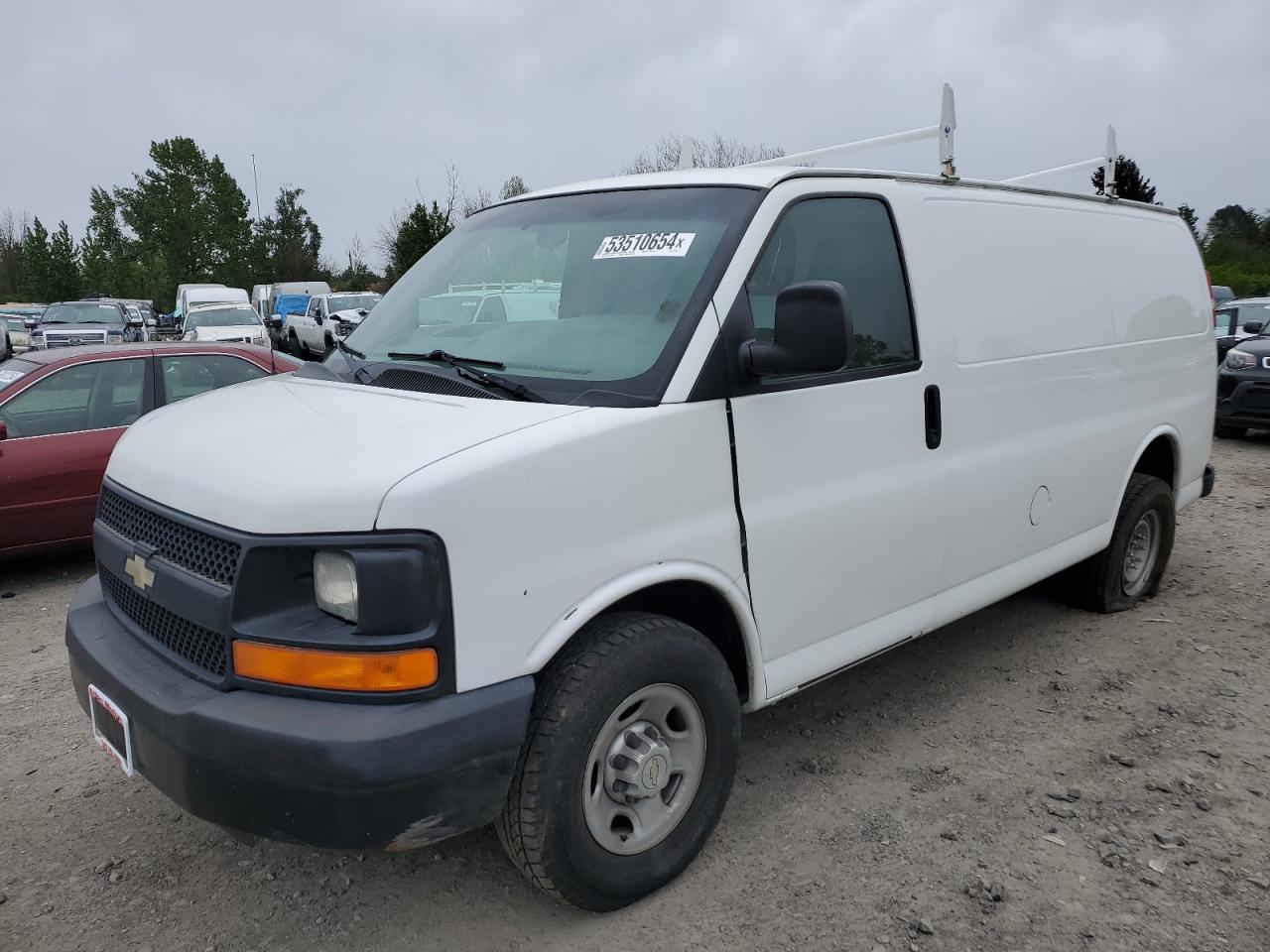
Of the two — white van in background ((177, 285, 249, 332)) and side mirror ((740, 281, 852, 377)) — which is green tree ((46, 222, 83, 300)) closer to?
white van in background ((177, 285, 249, 332))

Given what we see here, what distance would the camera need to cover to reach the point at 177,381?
7301 mm

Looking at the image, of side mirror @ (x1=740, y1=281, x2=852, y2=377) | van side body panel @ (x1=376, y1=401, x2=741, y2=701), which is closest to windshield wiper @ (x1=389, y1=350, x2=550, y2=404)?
van side body panel @ (x1=376, y1=401, x2=741, y2=701)

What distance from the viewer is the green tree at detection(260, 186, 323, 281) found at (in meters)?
73.1

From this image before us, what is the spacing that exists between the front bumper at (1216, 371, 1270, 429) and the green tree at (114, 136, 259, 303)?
6079cm

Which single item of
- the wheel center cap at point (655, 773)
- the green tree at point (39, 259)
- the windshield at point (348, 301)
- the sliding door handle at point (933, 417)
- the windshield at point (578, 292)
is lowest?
the wheel center cap at point (655, 773)

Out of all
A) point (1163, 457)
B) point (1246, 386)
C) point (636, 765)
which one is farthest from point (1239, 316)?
point (636, 765)

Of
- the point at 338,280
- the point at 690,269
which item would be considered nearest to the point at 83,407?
the point at 690,269

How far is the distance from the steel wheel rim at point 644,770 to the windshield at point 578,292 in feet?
2.93

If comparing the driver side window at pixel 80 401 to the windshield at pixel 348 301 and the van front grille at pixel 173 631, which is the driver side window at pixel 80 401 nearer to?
the van front grille at pixel 173 631

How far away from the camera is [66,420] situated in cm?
679

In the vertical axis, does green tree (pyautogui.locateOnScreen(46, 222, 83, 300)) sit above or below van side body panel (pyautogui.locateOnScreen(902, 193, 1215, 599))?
above

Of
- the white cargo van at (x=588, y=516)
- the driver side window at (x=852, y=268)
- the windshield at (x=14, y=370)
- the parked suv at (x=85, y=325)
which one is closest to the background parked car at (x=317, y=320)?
the parked suv at (x=85, y=325)

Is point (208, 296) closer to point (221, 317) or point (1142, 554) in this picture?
point (221, 317)

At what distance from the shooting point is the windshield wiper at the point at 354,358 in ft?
11.3
